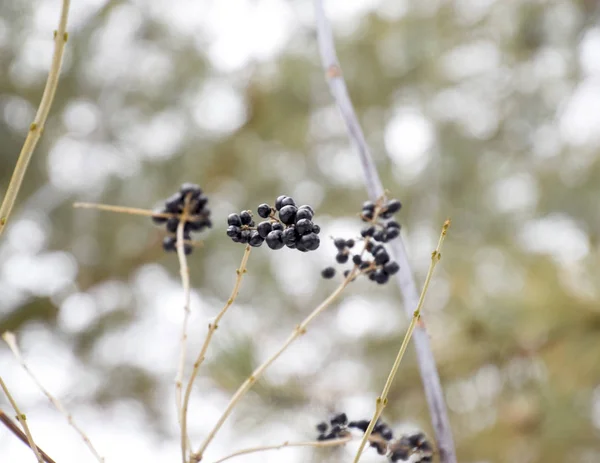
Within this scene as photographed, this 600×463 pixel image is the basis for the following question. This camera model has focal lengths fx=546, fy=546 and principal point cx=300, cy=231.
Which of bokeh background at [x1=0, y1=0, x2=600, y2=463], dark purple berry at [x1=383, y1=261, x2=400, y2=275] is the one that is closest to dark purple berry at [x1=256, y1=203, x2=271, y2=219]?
dark purple berry at [x1=383, y1=261, x2=400, y2=275]

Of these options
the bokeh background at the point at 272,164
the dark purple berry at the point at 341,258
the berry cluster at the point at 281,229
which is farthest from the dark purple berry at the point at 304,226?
the bokeh background at the point at 272,164

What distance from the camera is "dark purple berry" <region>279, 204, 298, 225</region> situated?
33 centimetres

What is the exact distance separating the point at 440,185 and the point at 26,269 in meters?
1.28

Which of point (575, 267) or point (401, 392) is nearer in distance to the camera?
point (575, 267)

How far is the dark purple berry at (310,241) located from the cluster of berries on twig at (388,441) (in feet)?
0.41

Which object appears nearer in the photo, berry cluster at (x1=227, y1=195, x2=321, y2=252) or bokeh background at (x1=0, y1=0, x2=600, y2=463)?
berry cluster at (x1=227, y1=195, x2=321, y2=252)

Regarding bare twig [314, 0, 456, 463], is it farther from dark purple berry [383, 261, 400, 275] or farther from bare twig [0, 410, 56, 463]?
bare twig [0, 410, 56, 463]

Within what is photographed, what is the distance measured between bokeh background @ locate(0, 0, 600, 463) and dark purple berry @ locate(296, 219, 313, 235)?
902 millimetres

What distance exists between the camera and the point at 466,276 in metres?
1.31

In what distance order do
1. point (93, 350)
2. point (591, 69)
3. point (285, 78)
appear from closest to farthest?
1. point (591, 69)
2. point (93, 350)
3. point (285, 78)

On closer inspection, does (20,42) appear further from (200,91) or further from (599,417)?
(599,417)

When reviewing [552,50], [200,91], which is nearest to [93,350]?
[200,91]

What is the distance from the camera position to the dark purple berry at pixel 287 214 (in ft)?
1.08

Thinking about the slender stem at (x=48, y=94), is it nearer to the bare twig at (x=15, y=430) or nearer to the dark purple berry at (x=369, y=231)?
the bare twig at (x=15, y=430)
